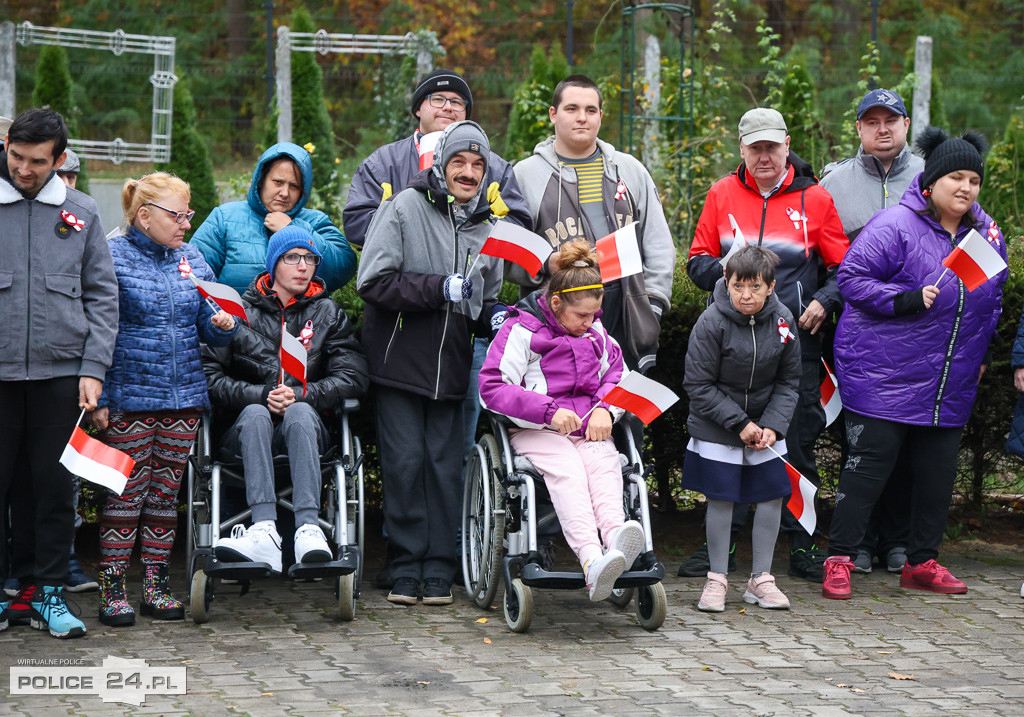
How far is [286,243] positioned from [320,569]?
1.39 meters

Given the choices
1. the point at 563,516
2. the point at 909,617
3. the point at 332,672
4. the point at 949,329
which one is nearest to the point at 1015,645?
the point at 909,617

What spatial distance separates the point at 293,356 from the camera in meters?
5.38

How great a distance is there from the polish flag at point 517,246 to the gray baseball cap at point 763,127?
1217mm

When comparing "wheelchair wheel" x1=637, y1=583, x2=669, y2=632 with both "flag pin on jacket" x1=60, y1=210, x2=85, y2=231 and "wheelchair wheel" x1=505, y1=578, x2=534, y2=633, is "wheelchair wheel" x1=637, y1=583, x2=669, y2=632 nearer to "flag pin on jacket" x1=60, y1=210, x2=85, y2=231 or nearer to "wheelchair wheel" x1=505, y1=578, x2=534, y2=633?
"wheelchair wheel" x1=505, y1=578, x2=534, y2=633

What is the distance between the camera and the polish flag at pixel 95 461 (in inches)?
192

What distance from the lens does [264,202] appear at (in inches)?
229

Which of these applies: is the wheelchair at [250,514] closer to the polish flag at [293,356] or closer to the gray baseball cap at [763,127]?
the polish flag at [293,356]

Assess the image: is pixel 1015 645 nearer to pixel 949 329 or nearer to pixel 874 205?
pixel 949 329

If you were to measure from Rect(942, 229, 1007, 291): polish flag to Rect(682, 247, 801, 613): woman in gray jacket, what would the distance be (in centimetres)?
75

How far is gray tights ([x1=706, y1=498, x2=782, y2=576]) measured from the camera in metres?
5.68

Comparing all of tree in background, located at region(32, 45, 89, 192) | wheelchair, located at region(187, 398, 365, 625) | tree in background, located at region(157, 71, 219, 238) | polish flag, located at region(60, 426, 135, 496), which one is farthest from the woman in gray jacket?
tree in background, located at region(32, 45, 89, 192)

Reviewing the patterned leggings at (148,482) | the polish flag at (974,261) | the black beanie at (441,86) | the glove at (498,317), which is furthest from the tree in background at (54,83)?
the polish flag at (974,261)

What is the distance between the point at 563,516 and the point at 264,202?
2008 mm

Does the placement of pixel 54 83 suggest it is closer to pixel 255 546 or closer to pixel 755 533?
pixel 255 546
